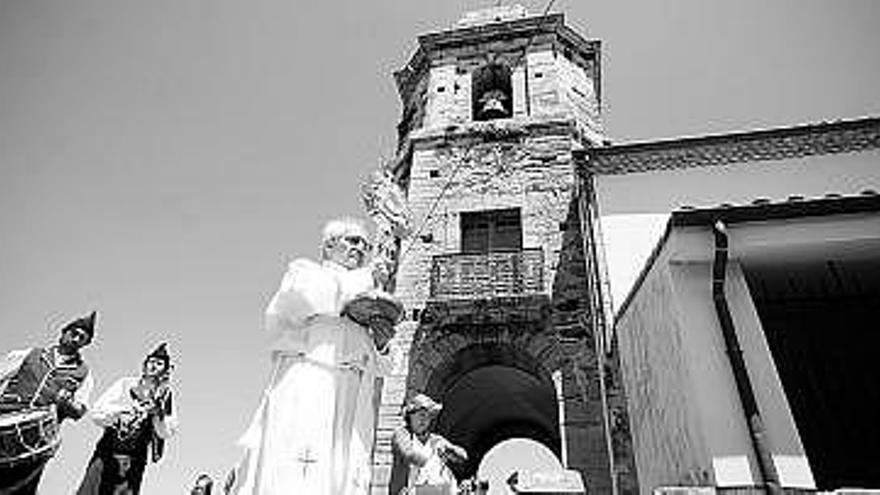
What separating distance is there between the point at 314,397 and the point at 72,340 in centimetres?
359

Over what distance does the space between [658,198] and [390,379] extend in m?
5.77

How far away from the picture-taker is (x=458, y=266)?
10.4 metres

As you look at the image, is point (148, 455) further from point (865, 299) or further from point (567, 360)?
point (865, 299)

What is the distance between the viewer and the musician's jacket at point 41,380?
4.38 m

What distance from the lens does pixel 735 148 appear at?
10.9 m

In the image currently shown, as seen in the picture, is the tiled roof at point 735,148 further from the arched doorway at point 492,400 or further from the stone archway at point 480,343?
the arched doorway at point 492,400

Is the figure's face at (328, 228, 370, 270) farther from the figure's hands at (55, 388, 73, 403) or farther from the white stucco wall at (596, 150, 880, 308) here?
the white stucco wall at (596, 150, 880, 308)

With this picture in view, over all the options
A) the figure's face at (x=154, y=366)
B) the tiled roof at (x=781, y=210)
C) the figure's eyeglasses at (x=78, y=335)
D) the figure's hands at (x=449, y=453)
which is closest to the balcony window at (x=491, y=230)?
the tiled roof at (x=781, y=210)

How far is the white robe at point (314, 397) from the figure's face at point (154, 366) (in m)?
2.77

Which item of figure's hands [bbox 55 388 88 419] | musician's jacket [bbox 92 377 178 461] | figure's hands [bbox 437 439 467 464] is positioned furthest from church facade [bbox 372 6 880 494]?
figure's hands [bbox 55 388 88 419]

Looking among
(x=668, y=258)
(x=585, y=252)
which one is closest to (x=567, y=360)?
(x=585, y=252)

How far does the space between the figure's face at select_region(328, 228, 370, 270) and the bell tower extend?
6757 millimetres

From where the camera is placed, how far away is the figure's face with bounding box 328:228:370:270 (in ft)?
9.30

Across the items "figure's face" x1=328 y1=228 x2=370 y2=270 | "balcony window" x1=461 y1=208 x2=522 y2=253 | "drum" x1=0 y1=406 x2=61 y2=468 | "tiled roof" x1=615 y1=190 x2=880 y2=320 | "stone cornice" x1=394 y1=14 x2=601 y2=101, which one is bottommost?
"drum" x1=0 y1=406 x2=61 y2=468
